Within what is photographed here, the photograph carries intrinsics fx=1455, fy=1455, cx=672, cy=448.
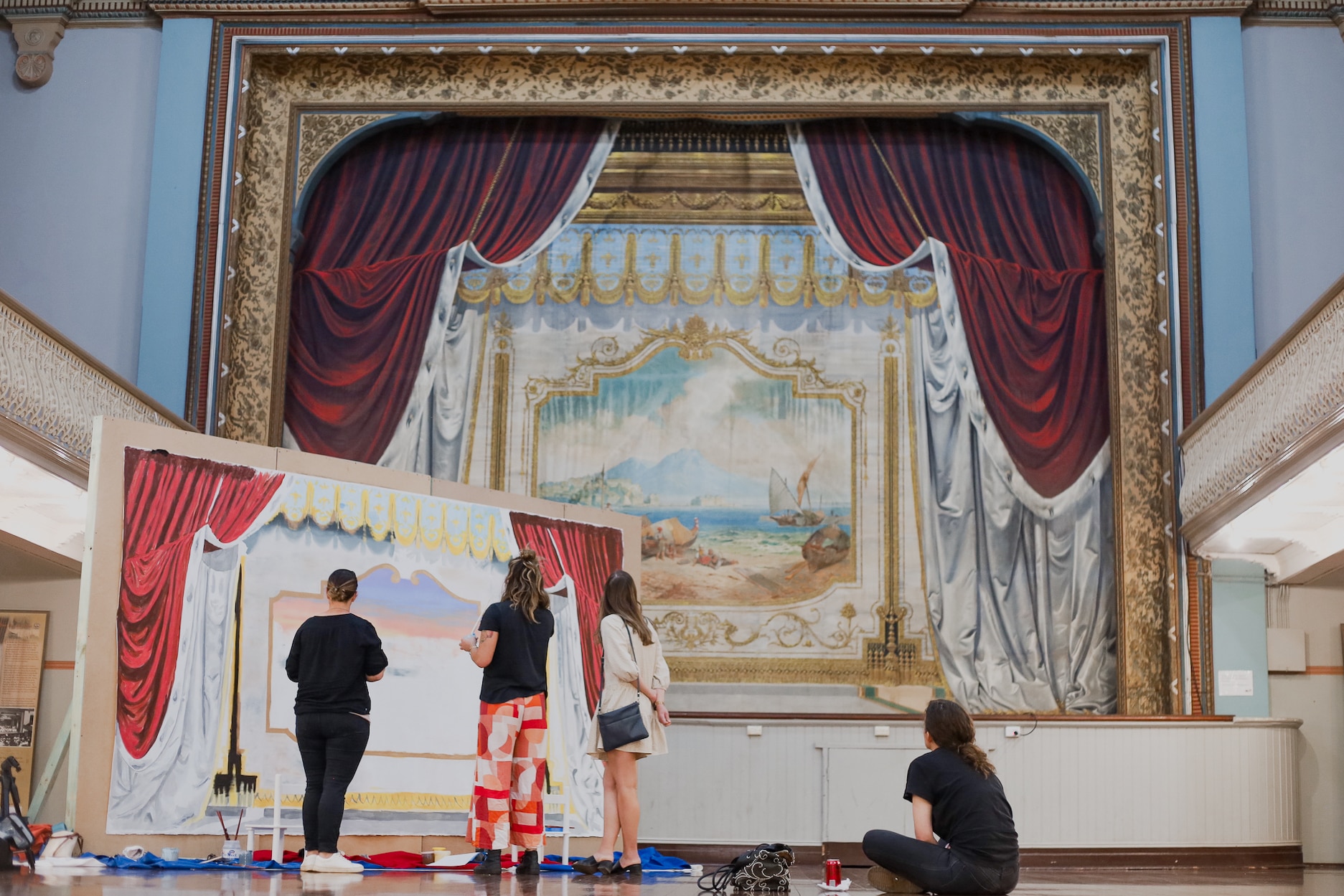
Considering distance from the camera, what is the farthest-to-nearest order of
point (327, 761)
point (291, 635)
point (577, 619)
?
point (577, 619)
point (291, 635)
point (327, 761)

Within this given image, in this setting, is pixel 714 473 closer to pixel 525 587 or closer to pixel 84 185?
pixel 525 587

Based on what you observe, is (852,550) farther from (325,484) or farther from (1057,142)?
(325,484)

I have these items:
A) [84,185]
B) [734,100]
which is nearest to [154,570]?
[84,185]

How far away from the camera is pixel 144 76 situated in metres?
11.1

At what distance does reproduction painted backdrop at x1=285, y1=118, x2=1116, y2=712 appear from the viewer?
1055 cm

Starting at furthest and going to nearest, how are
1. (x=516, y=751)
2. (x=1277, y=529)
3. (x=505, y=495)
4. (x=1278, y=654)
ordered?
(x=1278, y=654), (x=1277, y=529), (x=505, y=495), (x=516, y=751)

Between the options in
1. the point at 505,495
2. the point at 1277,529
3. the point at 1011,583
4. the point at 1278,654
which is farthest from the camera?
the point at 1011,583

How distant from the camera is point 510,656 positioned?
233 inches

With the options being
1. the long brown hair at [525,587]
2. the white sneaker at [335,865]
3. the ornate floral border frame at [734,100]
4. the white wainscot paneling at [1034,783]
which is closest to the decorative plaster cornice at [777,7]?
the ornate floral border frame at [734,100]

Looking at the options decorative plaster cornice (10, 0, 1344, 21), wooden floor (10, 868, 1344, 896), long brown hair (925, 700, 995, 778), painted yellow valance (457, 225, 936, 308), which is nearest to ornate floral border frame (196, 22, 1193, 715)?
decorative plaster cornice (10, 0, 1344, 21)

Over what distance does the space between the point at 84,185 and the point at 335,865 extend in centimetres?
717

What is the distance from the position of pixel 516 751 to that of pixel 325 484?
1802 millimetres

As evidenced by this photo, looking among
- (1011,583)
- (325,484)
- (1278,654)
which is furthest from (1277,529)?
(325,484)

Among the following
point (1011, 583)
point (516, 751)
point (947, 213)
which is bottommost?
point (516, 751)
